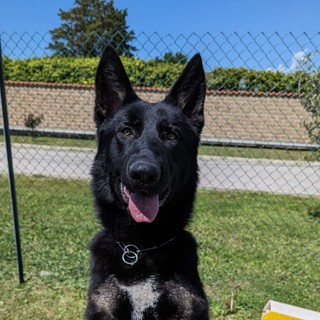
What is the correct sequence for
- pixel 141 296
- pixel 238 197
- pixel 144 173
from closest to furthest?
1. pixel 144 173
2. pixel 141 296
3. pixel 238 197

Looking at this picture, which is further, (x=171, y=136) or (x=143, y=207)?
(x=171, y=136)

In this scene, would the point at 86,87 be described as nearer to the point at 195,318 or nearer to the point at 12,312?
the point at 12,312

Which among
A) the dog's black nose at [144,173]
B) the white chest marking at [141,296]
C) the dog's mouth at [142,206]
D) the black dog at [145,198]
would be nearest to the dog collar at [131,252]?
the black dog at [145,198]

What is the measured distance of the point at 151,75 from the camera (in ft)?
25.3

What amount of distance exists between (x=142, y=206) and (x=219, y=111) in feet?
19.6

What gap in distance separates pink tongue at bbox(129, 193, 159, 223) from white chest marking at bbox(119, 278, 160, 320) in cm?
37

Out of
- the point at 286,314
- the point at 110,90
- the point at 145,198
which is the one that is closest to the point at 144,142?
the point at 145,198

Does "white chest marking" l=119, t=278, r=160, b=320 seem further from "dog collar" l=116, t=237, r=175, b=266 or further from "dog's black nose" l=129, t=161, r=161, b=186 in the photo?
"dog's black nose" l=129, t=161, r=161, b=186

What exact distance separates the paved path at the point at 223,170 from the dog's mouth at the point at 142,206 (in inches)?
251

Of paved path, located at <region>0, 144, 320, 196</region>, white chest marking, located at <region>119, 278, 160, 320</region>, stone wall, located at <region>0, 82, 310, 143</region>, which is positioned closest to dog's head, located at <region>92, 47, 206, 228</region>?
white chest marking, located at <region>119, 278, 160, 320</region>

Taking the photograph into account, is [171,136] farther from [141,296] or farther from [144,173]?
[141,296]

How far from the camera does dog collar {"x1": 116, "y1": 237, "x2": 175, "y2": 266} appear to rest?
7.04 ft

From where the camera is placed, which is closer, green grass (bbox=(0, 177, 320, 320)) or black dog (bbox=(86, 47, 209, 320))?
black dog (bbox=(86, 47, 209, 320))

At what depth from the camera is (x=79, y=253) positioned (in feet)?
14.6
